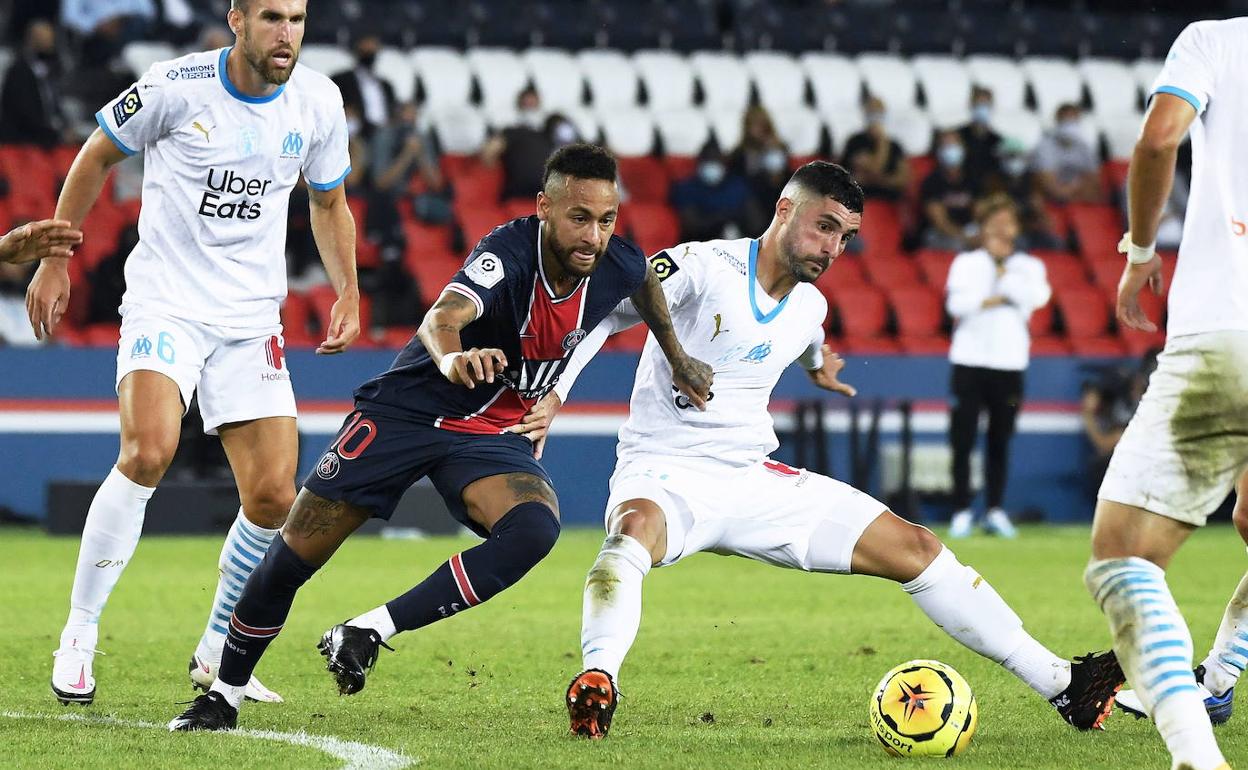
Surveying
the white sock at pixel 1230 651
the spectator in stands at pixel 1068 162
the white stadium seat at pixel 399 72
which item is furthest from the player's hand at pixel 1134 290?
the spectator in stands at pixel 1068 162

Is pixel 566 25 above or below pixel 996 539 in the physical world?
above

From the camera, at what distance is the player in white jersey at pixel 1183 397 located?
424cm

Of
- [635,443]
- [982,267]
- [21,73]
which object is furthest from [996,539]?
[21,73]

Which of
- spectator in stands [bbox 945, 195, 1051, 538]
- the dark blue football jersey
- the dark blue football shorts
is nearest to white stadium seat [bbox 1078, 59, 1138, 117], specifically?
spectator in stands [bbox 945, 195, 1051, 538]

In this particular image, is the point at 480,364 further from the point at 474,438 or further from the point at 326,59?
the point at 326,59

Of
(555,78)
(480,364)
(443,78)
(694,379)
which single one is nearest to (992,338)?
(555,78)

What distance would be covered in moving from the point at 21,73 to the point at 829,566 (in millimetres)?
11766

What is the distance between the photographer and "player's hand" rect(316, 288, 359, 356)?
20.0ft

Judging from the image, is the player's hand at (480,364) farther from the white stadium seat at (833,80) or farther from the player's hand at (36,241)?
the white stadium seat at (833,80)

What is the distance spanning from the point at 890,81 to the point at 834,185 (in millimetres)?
13905

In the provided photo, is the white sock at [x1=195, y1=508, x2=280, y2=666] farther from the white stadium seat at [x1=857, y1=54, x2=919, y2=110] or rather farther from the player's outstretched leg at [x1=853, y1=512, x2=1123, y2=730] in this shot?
the white stadium seat at [x1=857, y1=54, x2=919, y2=110]

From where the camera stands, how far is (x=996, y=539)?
13391 millimetres

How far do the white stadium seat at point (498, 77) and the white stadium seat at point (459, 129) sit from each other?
0.35m

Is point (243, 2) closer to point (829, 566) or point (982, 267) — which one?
point (829, 566)
